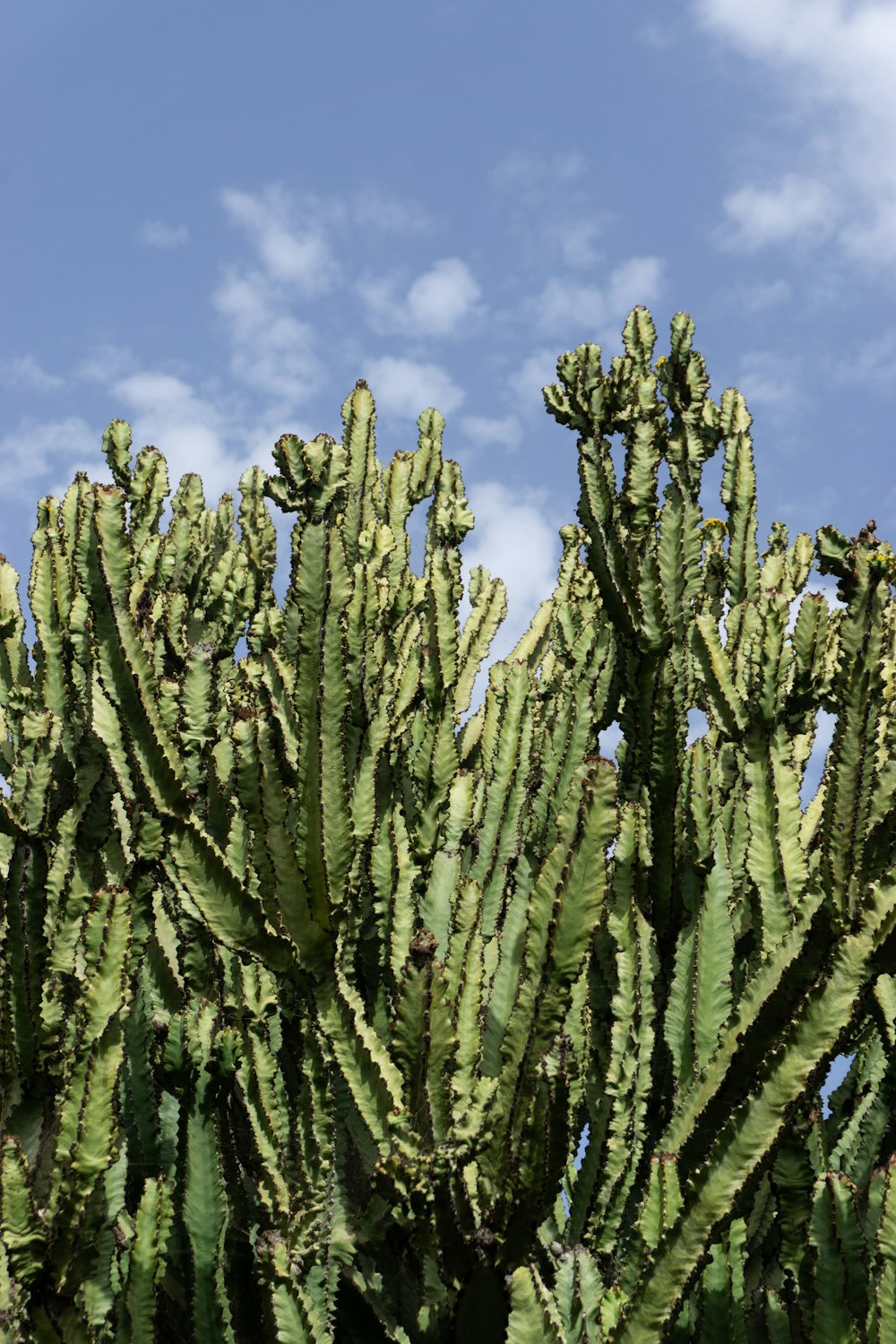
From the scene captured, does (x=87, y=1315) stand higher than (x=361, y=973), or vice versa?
(x=361, y=973)

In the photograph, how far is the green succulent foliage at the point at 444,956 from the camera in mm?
2764

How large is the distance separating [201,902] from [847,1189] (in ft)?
5.90

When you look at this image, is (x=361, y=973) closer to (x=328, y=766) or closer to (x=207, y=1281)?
(x=207, y=1281)

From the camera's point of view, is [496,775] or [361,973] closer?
[361,973]

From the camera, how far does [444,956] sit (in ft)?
12.7

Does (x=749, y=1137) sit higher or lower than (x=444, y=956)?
lower

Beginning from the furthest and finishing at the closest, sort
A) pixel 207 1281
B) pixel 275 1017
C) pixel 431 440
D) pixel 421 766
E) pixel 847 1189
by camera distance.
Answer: pixel 431 440 < pixel 421 766 < pixel 275 1017 < pixel 207 1281 < pixel 847 1189

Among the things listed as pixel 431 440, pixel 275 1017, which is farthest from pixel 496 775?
pixel 431 440

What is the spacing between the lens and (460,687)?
19.6 feet

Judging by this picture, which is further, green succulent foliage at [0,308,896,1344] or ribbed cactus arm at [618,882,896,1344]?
green succulent foliage at [0,308,896,1344]

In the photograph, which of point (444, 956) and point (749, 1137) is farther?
point (444, 956)

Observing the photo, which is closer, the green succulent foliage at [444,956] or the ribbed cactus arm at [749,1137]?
the ribbed cactus arm at [749,1137]

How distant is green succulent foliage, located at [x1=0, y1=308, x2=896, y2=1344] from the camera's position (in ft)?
9.07

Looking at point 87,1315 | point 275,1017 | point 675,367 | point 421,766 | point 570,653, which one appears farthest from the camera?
point 675,367
